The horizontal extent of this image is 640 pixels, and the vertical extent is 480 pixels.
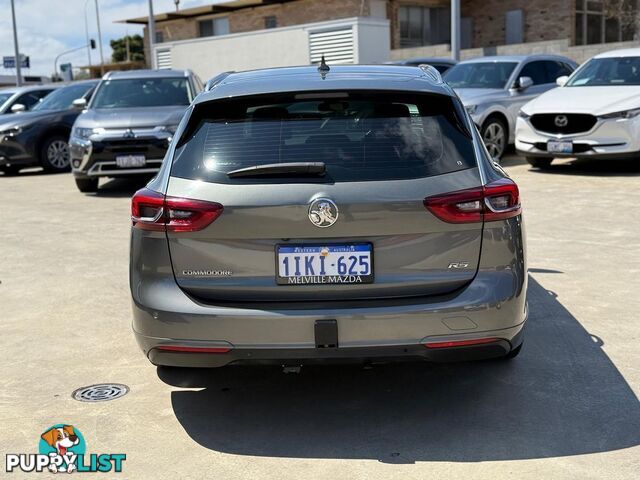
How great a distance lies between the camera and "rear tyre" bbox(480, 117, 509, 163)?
13492mm

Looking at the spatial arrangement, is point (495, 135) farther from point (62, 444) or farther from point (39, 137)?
point (62, 444)

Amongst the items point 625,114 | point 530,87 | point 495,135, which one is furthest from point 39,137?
point 625,114

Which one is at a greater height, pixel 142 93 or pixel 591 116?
pixel 142 93

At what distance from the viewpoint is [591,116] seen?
11492mm

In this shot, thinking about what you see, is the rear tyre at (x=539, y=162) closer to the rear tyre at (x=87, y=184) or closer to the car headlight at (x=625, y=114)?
the car headlight at (x=625, y=114)

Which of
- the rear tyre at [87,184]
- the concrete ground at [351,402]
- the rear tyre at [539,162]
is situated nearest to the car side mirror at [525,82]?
the rear tyre at [539,162]

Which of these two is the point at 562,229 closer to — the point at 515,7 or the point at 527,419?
the point at 527,419

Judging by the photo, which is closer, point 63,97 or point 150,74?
point 150,74

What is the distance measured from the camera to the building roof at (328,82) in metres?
3.81

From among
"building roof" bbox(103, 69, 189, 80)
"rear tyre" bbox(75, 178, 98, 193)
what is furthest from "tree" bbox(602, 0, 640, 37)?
"rear tyre" bbox(75, 178, 98, 193)

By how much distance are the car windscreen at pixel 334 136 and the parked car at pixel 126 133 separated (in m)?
7.69

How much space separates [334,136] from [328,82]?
38cm

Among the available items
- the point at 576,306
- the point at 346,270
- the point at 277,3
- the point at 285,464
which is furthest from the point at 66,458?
the point at 277,3

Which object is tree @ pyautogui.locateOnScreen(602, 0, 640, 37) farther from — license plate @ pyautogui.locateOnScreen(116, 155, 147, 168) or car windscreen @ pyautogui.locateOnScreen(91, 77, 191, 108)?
license plate @ pyautogui.locateOnScreen(116, 155, 147, 168)
